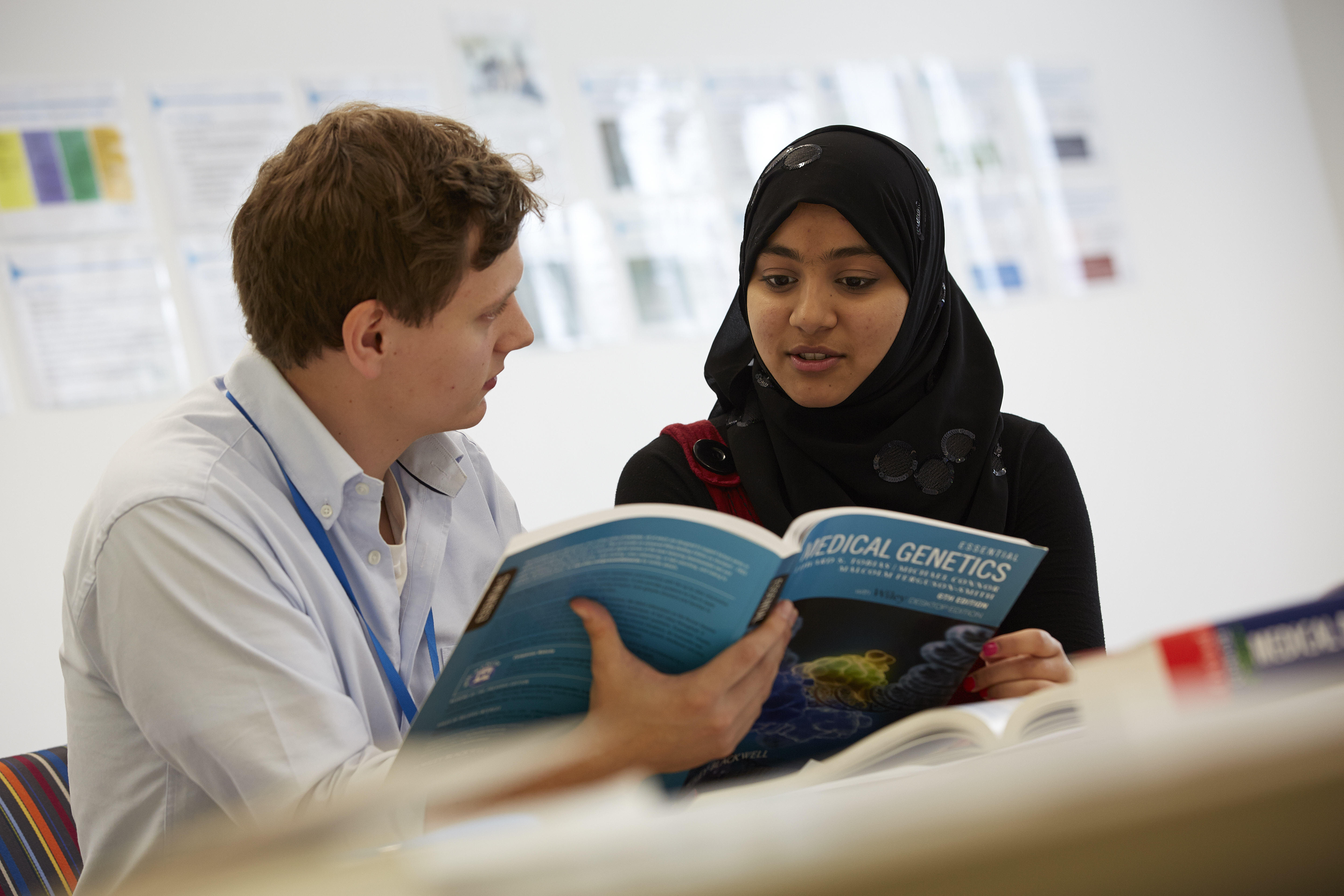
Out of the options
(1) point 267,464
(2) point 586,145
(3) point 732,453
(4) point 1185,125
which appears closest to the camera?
(1) point 267,464

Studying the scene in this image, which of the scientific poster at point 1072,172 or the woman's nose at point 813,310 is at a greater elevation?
the scientific poster at point 1072,172

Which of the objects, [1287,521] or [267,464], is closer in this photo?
[267,464]

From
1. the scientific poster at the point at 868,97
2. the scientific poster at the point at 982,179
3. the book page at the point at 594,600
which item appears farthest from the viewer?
the scientific poster at the point at 982,179

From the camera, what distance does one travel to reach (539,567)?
2.64 ft

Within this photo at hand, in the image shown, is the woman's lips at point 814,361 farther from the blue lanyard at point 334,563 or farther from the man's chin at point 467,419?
the blue lanyard at point 334,563

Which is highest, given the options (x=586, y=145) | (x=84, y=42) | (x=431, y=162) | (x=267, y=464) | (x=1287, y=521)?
(x=84, y=42)

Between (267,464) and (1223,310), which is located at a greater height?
(267,464)

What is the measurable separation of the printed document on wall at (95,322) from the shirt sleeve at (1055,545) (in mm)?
→ 1763

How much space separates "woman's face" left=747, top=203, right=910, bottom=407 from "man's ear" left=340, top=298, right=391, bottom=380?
0.53m

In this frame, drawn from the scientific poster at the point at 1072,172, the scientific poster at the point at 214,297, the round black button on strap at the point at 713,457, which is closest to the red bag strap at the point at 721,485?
the round black button on strap at the point at 713,457

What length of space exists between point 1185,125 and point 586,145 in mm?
2131

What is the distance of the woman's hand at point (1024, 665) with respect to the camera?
1102 millimetres

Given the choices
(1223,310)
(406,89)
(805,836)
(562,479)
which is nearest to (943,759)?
(805,836)

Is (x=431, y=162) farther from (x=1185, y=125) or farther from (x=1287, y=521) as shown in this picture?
(x=1287, y=521)
